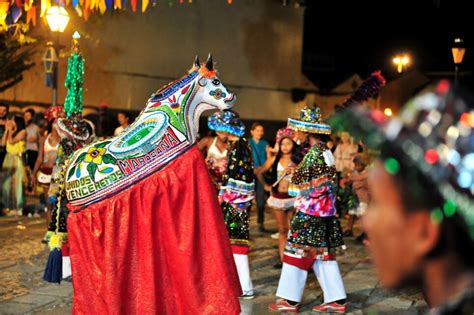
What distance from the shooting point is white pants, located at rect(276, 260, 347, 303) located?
7832mm

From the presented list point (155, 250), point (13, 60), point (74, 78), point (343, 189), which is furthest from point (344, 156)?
point (13, 60)

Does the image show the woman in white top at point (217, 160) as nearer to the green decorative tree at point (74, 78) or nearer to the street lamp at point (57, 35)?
the green decorative tree at point (74, 78)

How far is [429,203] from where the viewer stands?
1.85 meters

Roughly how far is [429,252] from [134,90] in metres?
23.0

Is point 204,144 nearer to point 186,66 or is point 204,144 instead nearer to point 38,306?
point 38,306

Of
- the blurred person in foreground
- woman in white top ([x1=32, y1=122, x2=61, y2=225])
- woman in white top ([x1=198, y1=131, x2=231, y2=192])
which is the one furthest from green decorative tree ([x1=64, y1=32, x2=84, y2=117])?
the blurred person in foreground

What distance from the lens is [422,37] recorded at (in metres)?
35.2

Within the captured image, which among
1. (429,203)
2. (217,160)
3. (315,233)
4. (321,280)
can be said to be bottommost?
(321,280)

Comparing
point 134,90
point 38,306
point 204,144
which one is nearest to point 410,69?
point 134,90

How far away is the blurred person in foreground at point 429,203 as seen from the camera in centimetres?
185

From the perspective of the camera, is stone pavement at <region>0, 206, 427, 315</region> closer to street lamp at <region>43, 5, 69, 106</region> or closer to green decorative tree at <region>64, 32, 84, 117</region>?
green decorative tree at <region>64, 32, 84, 117</region>

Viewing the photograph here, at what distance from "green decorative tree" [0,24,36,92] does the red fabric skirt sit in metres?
14.9

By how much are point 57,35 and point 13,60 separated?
21.4 feet

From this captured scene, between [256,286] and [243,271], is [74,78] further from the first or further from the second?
[256,286]
